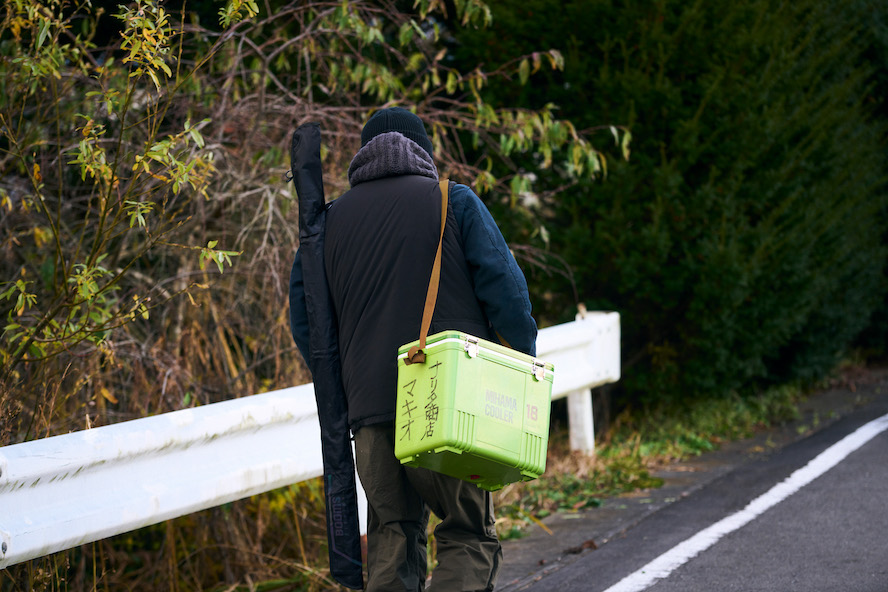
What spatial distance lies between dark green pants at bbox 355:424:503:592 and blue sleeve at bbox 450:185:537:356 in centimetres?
53

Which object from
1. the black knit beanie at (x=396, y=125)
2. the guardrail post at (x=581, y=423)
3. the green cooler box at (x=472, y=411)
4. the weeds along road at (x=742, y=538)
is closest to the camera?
the green cooler box at (x=472, y=411)

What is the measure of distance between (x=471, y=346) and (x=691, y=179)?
16.7 ft

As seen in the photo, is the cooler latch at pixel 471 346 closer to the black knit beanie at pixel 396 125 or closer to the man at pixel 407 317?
the man at pixel 407 317

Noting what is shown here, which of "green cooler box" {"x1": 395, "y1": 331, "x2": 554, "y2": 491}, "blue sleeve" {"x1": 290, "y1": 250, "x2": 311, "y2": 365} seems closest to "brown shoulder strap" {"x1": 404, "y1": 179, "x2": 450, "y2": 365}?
"green cooler box" {"x1": 395, "y1": 331, "x2": 554, "y2": 491}

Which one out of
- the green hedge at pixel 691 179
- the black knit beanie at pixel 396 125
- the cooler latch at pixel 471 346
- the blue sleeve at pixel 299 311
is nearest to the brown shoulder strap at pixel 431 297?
the cooler latch at pixel 471 346

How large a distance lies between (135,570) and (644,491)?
10.5ft

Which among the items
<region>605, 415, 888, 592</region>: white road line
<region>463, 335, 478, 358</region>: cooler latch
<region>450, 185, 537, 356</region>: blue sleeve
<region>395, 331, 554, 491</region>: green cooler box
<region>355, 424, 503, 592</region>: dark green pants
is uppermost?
<region>450, 185, 537, 356</region>: blue sleeve

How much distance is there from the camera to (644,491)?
598cm

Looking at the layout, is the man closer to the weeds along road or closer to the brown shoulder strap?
the brown shoulder strap

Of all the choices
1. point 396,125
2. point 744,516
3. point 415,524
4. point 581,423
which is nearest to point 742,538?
point 744,516

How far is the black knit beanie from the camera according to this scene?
3.29m

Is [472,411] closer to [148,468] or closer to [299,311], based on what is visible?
[299,311]

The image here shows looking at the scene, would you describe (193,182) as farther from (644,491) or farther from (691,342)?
(691,342)

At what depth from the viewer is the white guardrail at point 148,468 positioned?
3084mm
